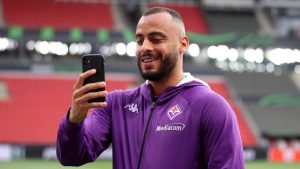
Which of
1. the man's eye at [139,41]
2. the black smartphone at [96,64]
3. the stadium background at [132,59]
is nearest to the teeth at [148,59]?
the man's eye at [139,41]

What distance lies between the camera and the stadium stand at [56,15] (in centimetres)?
3069

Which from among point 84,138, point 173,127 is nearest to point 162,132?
point 173,127

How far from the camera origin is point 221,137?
2.69 m

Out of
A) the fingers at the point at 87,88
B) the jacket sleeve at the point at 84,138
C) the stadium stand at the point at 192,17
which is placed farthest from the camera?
the stadium stand at the point at 192,17

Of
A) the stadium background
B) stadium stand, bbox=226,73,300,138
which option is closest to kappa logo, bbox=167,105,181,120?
the stadium background

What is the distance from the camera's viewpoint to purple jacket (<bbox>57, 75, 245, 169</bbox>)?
271 cm

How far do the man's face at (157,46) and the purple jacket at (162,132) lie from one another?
13 centimetres

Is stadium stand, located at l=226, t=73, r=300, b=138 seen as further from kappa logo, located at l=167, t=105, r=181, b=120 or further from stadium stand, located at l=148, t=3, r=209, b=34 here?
kappa logo, located at l=167, t=105, r=181, b=120

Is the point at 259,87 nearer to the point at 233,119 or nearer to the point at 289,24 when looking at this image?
the point at 289,24

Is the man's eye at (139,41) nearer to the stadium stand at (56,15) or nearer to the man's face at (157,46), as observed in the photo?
the man's face at (157,46)

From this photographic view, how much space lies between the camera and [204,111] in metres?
2.75

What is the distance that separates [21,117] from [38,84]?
10.4 ft

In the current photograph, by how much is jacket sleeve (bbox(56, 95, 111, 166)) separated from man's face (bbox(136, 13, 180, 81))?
383 millimetres


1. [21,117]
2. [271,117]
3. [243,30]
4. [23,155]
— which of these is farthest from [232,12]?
[23,155]
